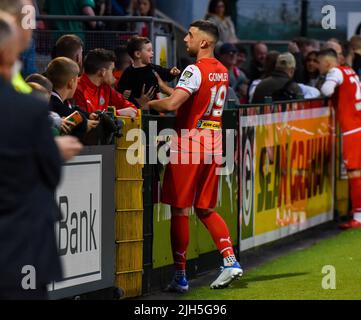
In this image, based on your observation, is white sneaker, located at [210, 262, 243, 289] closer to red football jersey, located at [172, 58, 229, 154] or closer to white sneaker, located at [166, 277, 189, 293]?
white sneaker, located at [166, 277, 189, 293]

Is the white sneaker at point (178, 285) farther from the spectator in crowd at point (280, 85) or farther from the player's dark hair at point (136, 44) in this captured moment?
the spectator in crowd at point (280, 85)

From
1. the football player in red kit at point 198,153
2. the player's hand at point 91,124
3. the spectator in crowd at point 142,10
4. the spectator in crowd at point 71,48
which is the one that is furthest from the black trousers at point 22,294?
the spectator in crowd at point 142,10

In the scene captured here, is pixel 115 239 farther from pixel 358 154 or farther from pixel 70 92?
pixel 358 154

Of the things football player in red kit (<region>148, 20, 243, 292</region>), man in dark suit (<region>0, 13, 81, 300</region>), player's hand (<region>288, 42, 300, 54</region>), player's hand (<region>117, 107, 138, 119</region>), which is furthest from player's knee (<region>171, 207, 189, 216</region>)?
player's hand (<region>288, 42, 300, 54</region>)

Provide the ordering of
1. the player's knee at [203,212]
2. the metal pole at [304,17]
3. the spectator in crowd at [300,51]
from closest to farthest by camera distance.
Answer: the player's knee at [203,212] < the spectator in crowd at [300,51] < the metal pole at [304,17]

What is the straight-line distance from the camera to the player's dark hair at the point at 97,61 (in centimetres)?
993

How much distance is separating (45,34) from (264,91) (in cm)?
293

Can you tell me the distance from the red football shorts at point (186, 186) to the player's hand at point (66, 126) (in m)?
1.77

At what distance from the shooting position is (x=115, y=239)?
9.13m

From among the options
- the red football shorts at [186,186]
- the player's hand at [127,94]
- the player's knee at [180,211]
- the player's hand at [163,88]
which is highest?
the player's hand at [163,88]

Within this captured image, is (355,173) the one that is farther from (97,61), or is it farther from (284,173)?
(97,61)

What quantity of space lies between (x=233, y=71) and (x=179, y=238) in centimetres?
682

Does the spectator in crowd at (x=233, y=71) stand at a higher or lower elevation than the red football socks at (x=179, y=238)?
higher

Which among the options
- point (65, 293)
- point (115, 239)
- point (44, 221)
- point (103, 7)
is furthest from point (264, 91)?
point (44, 221)
